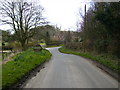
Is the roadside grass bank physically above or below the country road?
above

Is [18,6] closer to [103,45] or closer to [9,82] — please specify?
[103,45]

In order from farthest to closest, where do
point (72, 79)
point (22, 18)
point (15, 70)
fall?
A: point (22, 18), point (15, 70), point (72, 79)

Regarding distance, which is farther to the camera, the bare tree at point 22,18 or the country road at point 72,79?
the bare tree at point 22,18

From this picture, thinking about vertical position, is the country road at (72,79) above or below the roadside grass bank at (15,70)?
below

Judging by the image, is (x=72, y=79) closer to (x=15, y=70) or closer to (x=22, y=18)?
(x=15, y=70)

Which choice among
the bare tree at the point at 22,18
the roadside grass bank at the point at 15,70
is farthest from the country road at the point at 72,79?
the bare tree at the point at 22,18

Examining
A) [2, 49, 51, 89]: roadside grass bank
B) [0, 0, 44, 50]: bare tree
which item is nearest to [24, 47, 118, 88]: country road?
[2, 49, 51, 89]: roadside grass bank

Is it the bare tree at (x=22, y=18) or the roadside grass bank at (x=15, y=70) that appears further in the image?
the bare tree at (x=22, y=18)

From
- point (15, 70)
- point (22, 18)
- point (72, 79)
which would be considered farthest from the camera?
point (22, 18)

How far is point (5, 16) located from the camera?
35.6 metres

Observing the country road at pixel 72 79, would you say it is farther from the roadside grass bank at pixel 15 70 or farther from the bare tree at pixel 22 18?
the bare tree at pixel 22 18

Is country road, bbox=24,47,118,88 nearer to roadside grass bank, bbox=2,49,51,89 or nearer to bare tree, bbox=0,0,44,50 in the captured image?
roadside grass bank, bbox=2,49,51,89

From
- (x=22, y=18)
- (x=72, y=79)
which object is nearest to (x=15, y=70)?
(x=72, y=79)

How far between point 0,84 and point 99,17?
1016 centimetres
